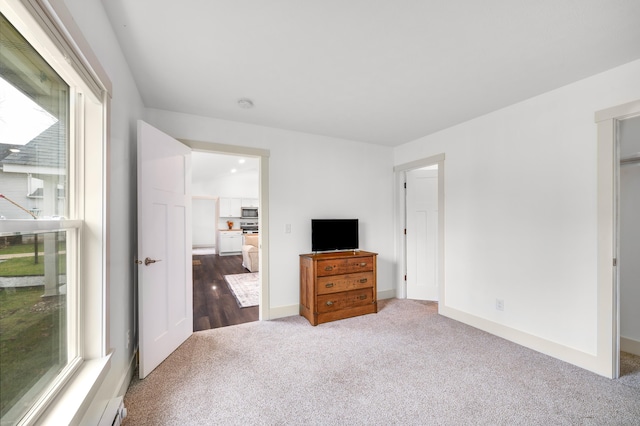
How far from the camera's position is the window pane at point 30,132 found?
89cm

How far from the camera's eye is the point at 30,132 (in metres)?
1.03

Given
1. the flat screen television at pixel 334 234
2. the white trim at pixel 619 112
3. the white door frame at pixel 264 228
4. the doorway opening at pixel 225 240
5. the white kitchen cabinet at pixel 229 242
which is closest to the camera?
the white trim at pixel 619 112

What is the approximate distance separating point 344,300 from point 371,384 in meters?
1.36

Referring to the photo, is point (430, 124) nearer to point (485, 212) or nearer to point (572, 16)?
point (485, 212)

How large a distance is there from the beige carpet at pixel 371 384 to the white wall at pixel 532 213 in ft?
1.27

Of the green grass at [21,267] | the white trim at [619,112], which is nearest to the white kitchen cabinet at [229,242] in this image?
the green grass at [21,267]

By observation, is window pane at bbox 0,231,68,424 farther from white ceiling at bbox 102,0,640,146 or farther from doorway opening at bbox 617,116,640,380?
doorway opening at bbox 617,116,640,380

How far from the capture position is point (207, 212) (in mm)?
10516

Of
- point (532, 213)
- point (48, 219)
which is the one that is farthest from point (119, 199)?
point (532, 213)

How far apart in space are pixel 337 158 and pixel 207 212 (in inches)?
318

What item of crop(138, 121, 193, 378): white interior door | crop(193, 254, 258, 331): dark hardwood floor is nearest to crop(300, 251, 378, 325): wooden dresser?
crop(193, 254, 258, 331): dark hardwood floor

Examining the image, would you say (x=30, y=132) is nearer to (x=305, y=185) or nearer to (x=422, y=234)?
(x=305, y=185)

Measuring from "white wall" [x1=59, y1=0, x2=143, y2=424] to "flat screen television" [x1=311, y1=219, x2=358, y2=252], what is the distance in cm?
195

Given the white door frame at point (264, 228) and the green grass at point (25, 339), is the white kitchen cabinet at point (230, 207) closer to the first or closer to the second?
the white door frame at point (264, 228)
